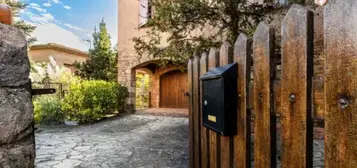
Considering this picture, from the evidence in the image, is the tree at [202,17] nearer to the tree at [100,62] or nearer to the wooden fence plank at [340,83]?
the wooden fence plank at [340,83]

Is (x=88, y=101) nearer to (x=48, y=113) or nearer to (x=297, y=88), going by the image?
(x=48, y=113)

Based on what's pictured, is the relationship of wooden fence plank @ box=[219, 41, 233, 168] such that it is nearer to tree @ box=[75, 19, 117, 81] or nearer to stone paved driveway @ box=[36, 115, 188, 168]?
stone paved driveway @ box=[36, 115, 188, 168]

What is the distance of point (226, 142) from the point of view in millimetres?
1485

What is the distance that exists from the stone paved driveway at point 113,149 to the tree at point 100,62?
250 inches

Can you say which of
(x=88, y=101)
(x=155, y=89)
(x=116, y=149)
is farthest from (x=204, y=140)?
(x=155, y=89)

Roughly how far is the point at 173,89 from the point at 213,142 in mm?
10568

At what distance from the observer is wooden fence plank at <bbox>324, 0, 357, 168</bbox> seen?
718 mm

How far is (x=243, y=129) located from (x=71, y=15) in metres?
17.5

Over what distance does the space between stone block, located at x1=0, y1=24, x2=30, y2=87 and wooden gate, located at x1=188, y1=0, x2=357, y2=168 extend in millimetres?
1100

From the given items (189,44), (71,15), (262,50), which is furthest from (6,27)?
(71,15)

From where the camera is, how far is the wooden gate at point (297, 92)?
0.73 m

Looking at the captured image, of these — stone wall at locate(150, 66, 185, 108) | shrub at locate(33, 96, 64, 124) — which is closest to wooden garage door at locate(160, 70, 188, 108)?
stone wall at locate(150, 66, 185, 108)

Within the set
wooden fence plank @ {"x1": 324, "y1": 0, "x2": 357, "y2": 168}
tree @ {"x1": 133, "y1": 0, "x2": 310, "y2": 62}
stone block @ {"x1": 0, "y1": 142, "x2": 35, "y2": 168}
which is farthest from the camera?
tree @ {"x1": 133, "y1": 0, "x2": 310, "y2": 62}

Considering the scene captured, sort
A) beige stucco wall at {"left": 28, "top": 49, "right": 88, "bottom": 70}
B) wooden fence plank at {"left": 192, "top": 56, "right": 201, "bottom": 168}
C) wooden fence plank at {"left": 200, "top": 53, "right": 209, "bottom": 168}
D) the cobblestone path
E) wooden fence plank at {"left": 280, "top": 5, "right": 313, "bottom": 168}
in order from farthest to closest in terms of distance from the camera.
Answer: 1. beige stucco wall at {"left": 28, "top": 49, "right": 88, "bottom": 70}
2. the cobblestone path
3. wooden fence plank at {"left": 192, "top": 56, "right": 201, "bottom": 168}
4. wooden fence plank at {"left": 200, "top": 53, "right": 209, "bottom": 168}
5. wooden fence plank at {"left": 280, "top": 5, "right": 313, "bottom": 168}
